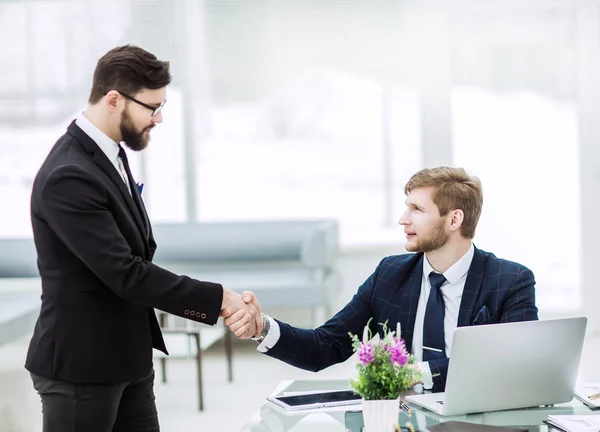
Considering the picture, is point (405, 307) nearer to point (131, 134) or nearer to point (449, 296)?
point (449, 296)

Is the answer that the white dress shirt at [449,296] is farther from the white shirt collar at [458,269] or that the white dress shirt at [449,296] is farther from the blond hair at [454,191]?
the blond hair at [454,191]

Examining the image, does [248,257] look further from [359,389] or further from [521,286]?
[359,389]

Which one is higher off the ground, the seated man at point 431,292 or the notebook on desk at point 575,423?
the seated man at point 431,292

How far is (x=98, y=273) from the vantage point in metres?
2.11

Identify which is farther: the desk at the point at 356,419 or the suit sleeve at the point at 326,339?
the suit sleeve at the point at 326,339

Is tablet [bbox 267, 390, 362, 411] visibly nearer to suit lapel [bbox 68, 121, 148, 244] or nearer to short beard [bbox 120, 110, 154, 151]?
suit lapel [bbox 68, 121, 148, 244]

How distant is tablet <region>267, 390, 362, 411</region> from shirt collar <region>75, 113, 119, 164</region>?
756 mm

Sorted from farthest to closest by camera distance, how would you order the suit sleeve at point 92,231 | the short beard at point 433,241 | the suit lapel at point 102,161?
the short beard at point 433,241 → the suit lapel at point 102,161 → the suit sleeve at point 92,231

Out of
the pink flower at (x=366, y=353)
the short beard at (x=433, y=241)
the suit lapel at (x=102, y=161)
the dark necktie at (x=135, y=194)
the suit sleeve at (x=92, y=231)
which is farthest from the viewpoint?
the short beard at (x=433, y=241)

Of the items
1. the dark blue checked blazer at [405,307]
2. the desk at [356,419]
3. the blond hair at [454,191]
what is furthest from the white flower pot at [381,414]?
the blond hair at [454,191]

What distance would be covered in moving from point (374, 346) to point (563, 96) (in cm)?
517

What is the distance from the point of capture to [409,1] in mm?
6602

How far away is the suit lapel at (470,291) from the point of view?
2430 mm

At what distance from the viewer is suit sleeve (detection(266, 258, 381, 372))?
8.23 feet
